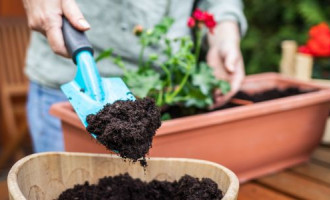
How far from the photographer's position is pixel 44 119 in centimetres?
136

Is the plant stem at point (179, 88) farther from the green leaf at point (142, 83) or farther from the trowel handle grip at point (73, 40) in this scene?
the trowel handle grip at point (73, 40)

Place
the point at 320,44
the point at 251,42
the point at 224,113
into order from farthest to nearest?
the point at 251,42
the point at 320,44
the point at 224,113

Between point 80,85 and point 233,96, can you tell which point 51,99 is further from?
point 233,96

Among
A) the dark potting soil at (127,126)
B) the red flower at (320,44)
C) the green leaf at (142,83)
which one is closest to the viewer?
the dark potting soil at (127,126)

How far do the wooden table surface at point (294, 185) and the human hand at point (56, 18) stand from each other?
1.76ft

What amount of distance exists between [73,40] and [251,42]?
2193mm

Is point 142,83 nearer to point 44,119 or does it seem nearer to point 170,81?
point 170,81

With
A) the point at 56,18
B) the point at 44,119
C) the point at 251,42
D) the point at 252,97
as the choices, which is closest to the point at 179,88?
the point at 252,97

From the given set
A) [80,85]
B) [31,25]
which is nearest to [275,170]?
[80,85]

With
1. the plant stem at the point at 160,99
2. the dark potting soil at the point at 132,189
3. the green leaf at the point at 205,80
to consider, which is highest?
the green leaf at the point at 205,80

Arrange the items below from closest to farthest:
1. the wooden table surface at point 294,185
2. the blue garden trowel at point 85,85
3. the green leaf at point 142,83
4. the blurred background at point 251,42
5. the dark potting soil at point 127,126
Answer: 1. the dark potting soil at point 127,126
2. the blue garden trowel at point 85,85
3. the wooden table surface at point 294,185
4. the green leaf at point 142,83
5. the blurred background at point 251,42

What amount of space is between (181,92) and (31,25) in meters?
0.45

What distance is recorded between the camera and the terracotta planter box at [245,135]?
0.90 metres

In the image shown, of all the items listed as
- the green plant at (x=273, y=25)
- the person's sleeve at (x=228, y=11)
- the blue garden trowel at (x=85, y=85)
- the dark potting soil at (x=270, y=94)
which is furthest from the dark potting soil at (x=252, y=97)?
the green plant at (x=273, y=25)
